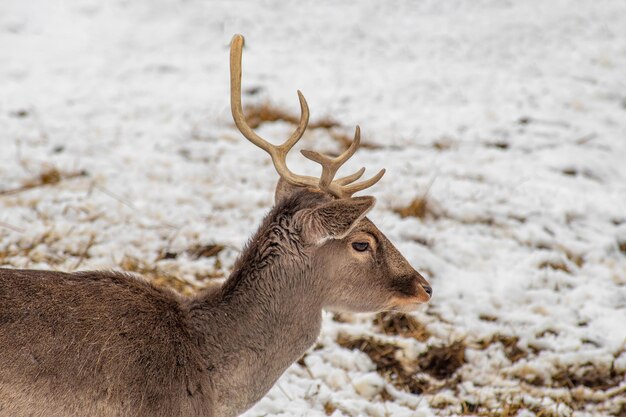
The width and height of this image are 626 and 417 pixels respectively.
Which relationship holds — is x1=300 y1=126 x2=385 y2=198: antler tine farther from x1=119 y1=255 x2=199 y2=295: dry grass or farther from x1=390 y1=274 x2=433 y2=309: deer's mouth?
x1=119 y1=255 x2=199 y2=295: dry grass

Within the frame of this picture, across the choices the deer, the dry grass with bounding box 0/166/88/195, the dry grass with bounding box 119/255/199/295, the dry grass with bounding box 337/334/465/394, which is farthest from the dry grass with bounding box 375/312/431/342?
the dry grass with bounding box 0/166/88/195

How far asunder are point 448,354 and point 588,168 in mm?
4118

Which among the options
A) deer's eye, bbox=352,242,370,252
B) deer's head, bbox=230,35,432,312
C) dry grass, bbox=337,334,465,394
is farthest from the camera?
dry grass, bbox=337,334,465,394

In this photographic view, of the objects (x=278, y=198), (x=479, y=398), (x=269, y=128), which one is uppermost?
(x=278, y=198)

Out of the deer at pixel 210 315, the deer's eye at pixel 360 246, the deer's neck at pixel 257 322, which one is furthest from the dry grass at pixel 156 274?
the deer's eye at pixel 360 246

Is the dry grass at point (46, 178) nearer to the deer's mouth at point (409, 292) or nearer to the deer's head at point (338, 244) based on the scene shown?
the deer's head at point (338, 244)

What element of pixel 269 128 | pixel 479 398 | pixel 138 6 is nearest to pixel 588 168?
pixel 269 128

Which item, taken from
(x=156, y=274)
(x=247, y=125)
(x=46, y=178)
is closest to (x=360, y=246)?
(x=247, y=125)

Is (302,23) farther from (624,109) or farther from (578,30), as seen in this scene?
(624,109)

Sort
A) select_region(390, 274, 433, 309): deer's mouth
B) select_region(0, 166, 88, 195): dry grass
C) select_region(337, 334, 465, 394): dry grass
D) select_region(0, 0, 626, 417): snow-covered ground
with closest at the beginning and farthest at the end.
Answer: select_region(390, 274, 433, 309): deer's mouth < select_region(337, 334, 465, 394): dry grass < select_region(0, 0, 626, 417): snow-covered ground < select_region(0, 166, 88, 195): dry grass

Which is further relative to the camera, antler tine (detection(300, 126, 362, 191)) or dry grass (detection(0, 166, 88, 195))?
dry grass (detection(0, 166, 88, 195))

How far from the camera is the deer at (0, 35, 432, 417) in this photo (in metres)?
3.48

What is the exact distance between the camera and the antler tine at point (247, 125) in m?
4.36

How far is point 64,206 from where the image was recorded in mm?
7332
